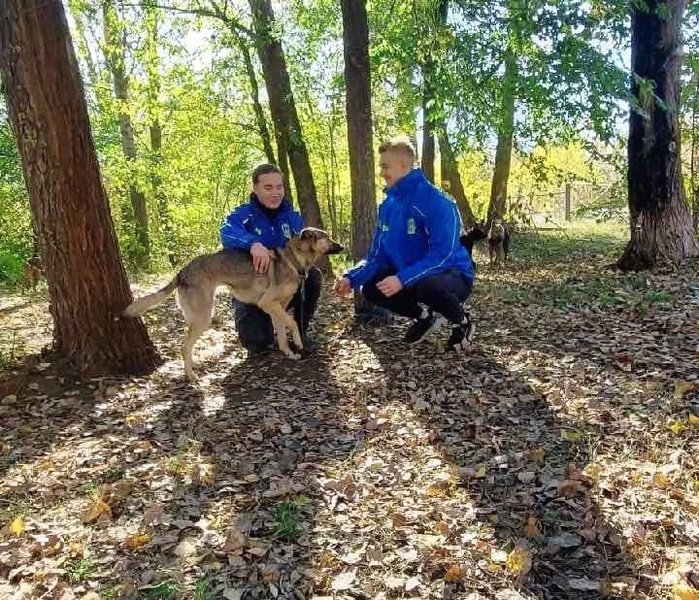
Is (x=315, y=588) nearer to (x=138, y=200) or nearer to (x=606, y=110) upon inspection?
(x=606, y=110)

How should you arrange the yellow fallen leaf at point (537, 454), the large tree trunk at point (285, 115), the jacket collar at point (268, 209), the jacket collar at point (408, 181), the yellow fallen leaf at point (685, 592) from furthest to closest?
the large tree trunk at point (285, 115) → the jacket collar at point (268, 209) → the jacket collar at point (408, 181) → the yellow fallen leaf at point (537, 454) → the yellow fallen leaf at point (685, 592)

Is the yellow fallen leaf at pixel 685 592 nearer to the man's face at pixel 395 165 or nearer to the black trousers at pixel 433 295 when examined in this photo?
the black trousers at pixel 433 295

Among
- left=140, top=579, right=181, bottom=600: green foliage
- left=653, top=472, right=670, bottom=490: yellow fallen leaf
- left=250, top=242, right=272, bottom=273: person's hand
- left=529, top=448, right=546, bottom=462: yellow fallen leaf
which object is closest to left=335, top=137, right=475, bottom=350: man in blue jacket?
left=250, top=242, right=272, bottom=273: person's hand

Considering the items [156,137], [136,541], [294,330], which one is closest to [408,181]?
[294,330]

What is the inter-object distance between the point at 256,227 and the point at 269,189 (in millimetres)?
456

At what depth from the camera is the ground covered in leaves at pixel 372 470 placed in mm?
2709

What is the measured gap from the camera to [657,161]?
880cm

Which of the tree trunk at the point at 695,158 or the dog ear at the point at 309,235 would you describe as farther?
the tree trunk at the point at 695,158

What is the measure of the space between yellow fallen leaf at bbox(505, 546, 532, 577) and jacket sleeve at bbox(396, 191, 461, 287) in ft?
9.69

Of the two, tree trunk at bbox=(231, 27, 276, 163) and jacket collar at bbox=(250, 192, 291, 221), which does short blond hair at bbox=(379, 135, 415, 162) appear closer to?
jacket collar at bbox=(250, 192, 291, 221)

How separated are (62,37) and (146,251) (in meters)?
13.4

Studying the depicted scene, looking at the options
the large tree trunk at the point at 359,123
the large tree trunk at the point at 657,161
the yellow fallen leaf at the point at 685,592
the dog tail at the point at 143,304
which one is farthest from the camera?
the large tree trunk at the point at 657,161

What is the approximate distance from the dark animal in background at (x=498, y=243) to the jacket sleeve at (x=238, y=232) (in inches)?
314

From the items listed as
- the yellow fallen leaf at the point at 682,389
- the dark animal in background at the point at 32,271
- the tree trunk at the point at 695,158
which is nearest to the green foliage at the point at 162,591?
the yellow fallen leaf at the point at 682,389
